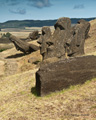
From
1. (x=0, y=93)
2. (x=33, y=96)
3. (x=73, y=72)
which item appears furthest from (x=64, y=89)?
(x=0, y=93)

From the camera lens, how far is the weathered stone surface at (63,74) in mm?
10131

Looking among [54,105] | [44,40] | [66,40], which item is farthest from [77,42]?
[54,105]

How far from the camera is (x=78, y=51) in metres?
19.0

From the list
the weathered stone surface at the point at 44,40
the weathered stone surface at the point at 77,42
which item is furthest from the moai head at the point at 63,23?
the weathered stone surface at the point at 44,40

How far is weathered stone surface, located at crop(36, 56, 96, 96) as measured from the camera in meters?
10.1

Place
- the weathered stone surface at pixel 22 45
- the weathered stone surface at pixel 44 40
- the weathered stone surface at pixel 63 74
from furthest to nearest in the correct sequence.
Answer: the weathered stone surface at pixel 22 45 < the weathered stone surface at pixel 44 40 < the weathered stone surface at pixel 63 74

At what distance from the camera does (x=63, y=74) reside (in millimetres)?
10359

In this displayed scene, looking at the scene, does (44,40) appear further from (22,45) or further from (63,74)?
(63,74)

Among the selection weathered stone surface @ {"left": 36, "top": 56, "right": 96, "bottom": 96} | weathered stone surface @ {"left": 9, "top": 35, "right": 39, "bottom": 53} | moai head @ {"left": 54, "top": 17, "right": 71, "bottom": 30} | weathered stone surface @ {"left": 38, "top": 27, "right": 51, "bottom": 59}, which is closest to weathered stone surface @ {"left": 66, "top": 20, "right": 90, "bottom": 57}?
moai head @ {"left": 54, "top": 17, "right": 71, "bottom": 30}

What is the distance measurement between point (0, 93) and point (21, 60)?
13814 mm

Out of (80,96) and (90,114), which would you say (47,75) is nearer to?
(80,96)

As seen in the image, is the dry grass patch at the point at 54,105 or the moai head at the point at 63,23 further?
the moai head at the point at 63,23

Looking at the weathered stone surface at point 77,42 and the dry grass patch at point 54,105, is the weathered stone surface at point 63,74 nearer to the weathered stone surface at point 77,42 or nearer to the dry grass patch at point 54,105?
the dry grass patch at point 54,105

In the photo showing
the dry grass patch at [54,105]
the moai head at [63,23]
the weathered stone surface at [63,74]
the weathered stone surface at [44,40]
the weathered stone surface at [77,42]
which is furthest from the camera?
the weathered stone surface at [44,40]
